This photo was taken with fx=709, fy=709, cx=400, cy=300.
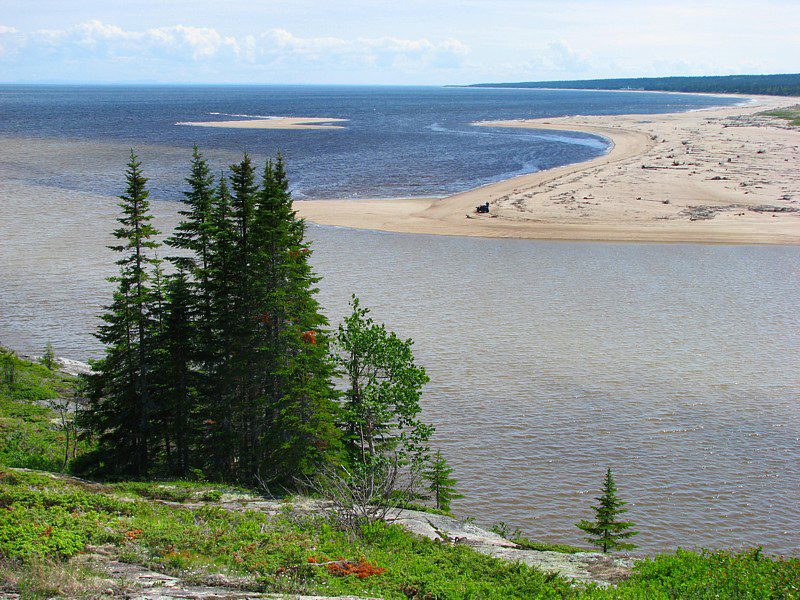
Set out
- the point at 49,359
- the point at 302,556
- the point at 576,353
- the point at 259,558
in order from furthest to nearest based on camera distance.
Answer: the point at 576,353
the point at 49,359
the point at 302,556
the point at 259,558

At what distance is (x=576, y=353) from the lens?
3522 cm

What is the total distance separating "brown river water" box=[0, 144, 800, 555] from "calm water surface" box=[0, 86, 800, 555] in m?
0.10

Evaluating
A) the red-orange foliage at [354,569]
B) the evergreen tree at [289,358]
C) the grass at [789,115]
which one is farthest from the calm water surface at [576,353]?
the grass at [789,115]

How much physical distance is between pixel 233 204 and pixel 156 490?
9.95 metres

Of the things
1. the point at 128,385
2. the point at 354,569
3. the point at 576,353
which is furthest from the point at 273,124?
the point at 354,569

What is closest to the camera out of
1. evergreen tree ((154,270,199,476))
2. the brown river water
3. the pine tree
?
the pine tree

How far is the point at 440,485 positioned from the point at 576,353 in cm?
1452

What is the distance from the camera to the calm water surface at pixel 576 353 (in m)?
23.7

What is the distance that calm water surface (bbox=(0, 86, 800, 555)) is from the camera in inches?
931

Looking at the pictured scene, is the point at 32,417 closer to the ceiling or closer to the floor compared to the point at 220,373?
closer to the floor

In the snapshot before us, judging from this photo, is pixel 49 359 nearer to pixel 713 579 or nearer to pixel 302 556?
pixel 302 556

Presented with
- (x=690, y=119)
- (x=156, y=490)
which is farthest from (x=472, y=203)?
(x=690, y=119)

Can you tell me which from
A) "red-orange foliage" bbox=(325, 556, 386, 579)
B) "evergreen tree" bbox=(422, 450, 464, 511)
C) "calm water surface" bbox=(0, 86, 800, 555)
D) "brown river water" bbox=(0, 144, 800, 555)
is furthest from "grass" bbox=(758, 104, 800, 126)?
"red-orange foliage" bbox=(325, 556, 386, 579)

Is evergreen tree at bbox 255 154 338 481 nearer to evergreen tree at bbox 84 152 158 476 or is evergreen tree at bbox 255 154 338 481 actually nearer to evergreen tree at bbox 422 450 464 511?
evergreen tree at bbox 422 450 464 511
